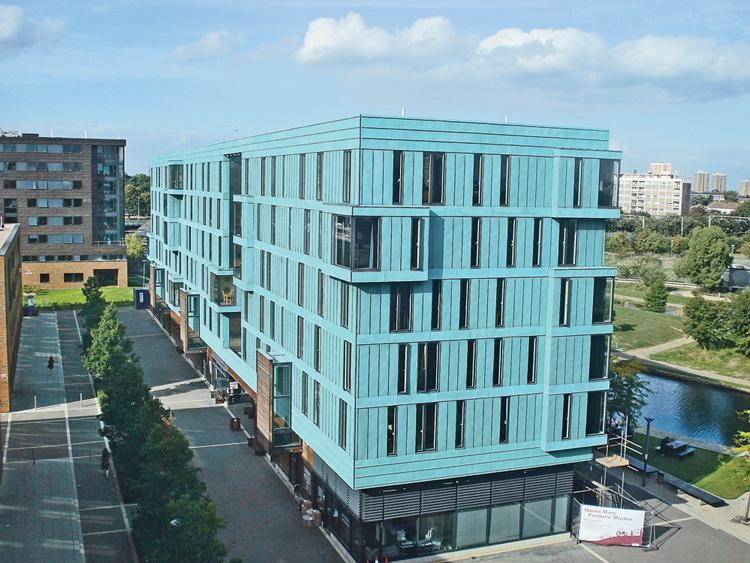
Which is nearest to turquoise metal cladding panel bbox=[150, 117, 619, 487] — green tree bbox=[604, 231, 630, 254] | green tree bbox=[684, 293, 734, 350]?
green tree bbox=[684, 293, 734, 350]

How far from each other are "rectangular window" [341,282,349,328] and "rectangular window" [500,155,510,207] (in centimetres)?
693

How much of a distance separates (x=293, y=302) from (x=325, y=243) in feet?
18.3

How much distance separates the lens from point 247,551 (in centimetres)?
3175

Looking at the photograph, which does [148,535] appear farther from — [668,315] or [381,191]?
[668,315]

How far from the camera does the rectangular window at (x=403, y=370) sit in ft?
98.8

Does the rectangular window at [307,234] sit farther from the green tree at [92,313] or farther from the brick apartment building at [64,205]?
the brick apartment building at [64,205]

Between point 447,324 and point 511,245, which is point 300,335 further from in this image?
point 511,245

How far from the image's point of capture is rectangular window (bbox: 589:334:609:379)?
33312 millimetres

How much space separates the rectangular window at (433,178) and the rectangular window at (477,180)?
136cm

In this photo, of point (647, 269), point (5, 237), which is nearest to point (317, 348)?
point (5, 237)

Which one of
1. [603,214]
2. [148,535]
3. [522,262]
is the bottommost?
[148,535]

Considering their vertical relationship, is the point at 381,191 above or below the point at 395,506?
above

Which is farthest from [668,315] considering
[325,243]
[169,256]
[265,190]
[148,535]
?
[148,535]

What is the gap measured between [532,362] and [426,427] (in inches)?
206
